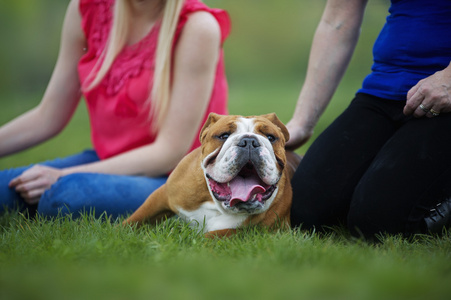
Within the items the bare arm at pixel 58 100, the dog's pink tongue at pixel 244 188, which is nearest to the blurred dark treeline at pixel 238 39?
the bare arm at pixel 58 100

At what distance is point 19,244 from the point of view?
6.38 feet

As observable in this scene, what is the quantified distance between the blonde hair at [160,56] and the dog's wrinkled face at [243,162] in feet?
2.35

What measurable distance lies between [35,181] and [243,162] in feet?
4.30

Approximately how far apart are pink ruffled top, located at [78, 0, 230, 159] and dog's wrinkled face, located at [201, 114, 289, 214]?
0.86 meters

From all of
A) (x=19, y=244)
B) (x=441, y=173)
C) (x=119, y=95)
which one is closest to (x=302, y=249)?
(x=441, y=173)

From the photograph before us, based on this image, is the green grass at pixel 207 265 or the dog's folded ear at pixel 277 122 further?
the dog's folded ear at pixel 277 122

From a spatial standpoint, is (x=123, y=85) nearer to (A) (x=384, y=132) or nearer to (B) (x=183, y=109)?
(B) (x=183, y=109)

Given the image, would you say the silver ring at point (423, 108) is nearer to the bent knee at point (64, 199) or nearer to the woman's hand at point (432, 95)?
the woman's hand at point (432, 95)

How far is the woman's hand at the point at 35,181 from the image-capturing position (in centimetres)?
263

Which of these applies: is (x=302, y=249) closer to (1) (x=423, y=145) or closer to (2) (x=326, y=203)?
(2) (x=326, y=203)

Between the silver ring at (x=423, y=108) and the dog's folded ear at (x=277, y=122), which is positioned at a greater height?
the silver ring at (x=423, y=108)

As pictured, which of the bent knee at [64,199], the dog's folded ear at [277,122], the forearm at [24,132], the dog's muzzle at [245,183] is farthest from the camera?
the forearm at [24,132]

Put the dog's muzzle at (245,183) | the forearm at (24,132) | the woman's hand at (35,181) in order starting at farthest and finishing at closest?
the forearm at (24,132) → the woman's hand at (35,181) → the dog's muzzle at (245,183)

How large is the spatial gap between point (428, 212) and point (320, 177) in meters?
0.49
